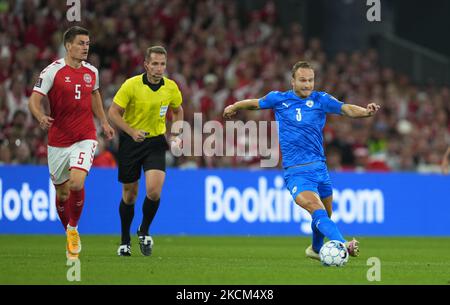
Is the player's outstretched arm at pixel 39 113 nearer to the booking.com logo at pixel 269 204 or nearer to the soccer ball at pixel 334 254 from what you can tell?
the soccer ball at pixel 334 254

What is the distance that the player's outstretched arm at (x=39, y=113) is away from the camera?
11.9 m

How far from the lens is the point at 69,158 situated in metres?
12.7

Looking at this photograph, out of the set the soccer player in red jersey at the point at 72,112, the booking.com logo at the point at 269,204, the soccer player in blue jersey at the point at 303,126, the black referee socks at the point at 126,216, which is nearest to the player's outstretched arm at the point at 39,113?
the soccer player in red jersey at the point at 72,112

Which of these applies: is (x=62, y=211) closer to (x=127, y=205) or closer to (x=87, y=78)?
(x=127, y=205)

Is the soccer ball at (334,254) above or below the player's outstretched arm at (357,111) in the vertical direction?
below

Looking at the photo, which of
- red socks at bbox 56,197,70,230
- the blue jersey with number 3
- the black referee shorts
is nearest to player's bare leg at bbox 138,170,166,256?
the black referee shorts

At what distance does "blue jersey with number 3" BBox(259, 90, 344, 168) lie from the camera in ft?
39.2

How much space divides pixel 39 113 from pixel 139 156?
1.67 m

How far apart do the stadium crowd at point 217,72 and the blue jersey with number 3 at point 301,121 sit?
7.96 metres

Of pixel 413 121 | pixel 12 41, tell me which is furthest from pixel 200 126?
pixel 413 121

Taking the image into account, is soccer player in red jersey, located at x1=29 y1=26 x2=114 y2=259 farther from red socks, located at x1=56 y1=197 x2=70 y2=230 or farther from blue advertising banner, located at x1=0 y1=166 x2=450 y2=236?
blue advertising banner, located at x1=0 y1=166 x2=450 y2=236

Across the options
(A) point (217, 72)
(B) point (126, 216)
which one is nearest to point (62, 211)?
(B) point (126, 216)
